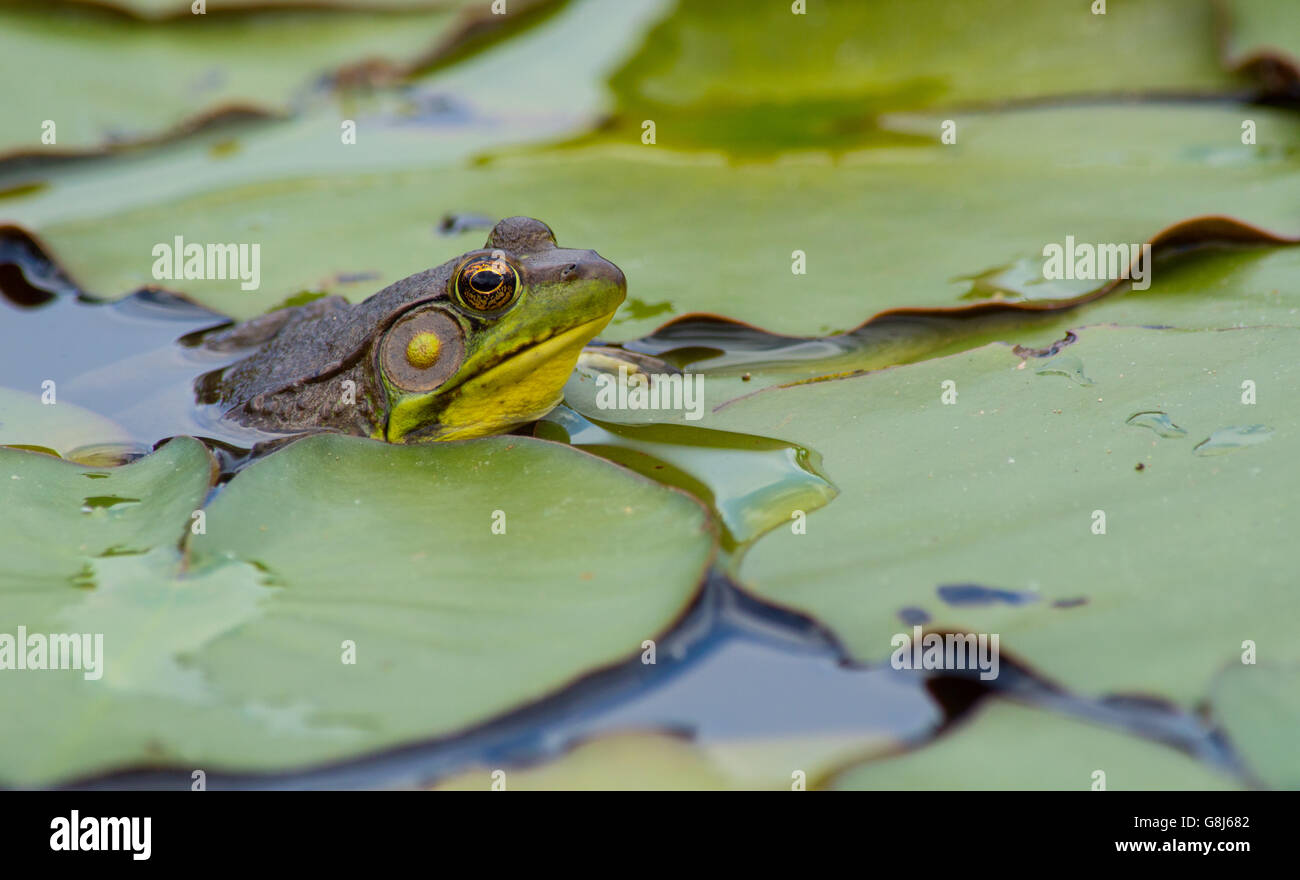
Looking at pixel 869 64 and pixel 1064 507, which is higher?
pixel 869 64

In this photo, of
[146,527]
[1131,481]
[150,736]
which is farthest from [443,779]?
[1131,481]

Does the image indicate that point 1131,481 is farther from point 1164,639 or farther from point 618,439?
point 618,439

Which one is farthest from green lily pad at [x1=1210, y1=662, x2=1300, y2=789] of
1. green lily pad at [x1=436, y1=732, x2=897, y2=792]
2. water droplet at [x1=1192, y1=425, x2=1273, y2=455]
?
water droplet at [x1=1192, y1=425, x2=1273, y2=455]

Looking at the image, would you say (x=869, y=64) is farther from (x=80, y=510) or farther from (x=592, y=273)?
(x=80, y=510)

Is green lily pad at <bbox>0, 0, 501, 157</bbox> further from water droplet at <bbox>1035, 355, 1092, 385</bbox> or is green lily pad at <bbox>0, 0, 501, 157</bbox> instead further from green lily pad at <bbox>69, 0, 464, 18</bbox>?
water droplet at <bbox>1035, 355, 1092, 385</bbox>

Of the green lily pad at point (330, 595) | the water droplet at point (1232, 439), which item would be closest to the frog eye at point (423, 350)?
the green lily pad at point (330, 595)

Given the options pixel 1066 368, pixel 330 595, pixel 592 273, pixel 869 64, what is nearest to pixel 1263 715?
pixel 1066 368
